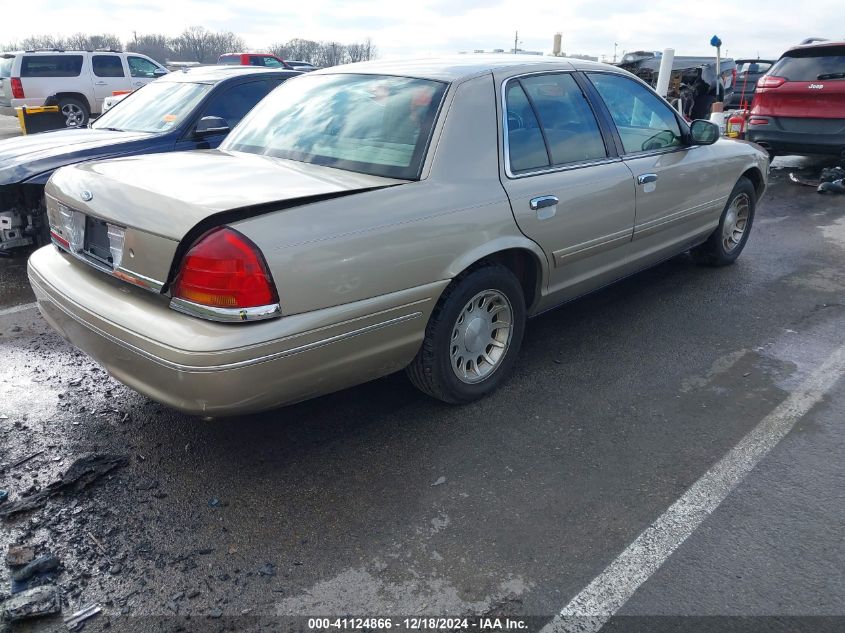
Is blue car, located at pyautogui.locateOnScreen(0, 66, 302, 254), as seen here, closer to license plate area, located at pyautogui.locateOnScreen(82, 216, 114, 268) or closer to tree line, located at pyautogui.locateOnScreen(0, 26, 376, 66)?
license plate area, located at pyautogui.locateOnScreen(82, 216, 114, 268)

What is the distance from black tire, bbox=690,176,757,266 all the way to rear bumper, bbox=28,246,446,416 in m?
3.46

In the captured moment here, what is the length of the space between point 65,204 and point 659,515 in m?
2.94

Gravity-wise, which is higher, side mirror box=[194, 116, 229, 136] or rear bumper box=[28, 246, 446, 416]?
side mirror box=[194, 116, 229, 136]

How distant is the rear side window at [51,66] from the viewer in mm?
15547

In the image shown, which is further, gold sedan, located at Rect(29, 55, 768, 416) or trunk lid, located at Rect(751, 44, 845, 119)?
trunk lid, located at Rect(751, 44, 845, 119)

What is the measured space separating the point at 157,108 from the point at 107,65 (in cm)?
1178

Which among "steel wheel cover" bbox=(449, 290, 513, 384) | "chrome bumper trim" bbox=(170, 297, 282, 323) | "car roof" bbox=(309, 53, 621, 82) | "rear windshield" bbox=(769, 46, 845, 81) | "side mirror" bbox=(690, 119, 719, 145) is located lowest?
"steel wheel cover" bbox=(449, 290, 513, 384)

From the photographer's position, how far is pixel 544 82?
12.5 feet

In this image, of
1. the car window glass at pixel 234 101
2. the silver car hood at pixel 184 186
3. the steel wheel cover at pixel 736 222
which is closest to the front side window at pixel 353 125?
the silver car hood at pixel 184 186

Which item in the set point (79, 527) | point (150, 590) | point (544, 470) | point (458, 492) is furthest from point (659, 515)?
point (79, 527)

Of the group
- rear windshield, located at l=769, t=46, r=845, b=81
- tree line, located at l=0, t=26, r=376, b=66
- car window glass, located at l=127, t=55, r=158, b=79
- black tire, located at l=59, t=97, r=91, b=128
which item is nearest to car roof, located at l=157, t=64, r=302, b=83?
rear windshield, located at l=769, t=46, r=845, b=81

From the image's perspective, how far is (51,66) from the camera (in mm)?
15805

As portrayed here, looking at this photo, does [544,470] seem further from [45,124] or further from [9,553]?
[45,124]

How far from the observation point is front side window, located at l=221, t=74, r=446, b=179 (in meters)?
3.21
